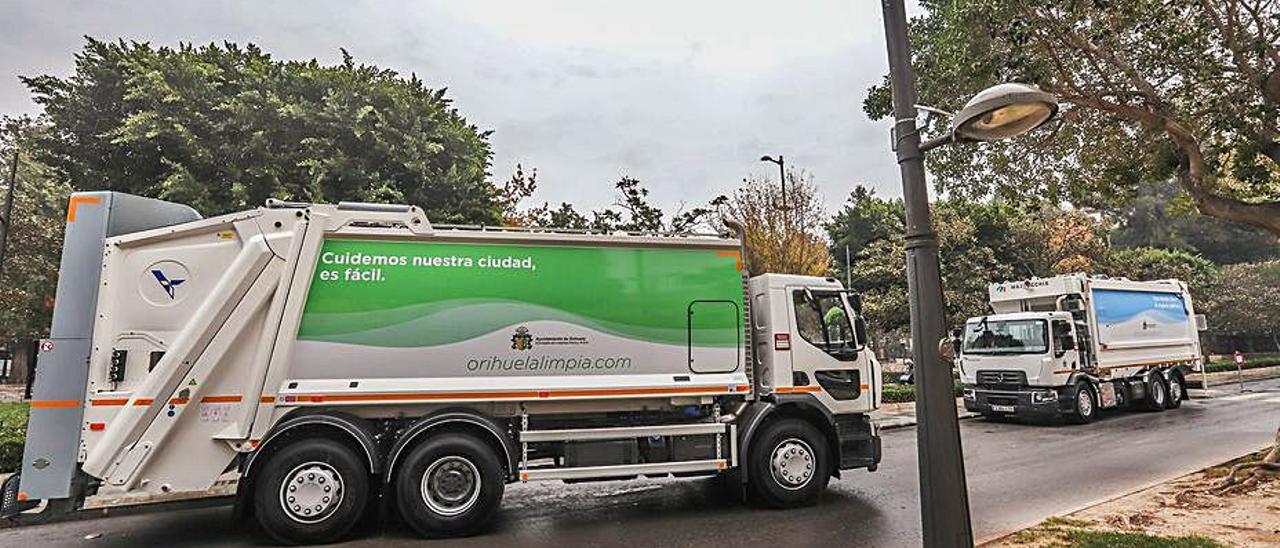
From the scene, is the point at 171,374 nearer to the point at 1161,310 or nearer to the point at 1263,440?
the point at 1263,440

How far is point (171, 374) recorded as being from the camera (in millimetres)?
6148

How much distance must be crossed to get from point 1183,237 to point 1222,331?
1347 cm

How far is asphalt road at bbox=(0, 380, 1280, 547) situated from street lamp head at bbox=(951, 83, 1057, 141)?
4.05 metres

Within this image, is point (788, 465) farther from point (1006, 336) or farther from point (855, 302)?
point (1006, 336)

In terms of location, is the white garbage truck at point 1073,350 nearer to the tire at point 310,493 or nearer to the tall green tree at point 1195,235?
the tire at point 310,493

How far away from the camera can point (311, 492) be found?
247 inches

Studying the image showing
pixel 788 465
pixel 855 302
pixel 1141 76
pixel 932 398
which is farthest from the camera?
pixel 1141 76

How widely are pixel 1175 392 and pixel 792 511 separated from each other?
1526 centimetres

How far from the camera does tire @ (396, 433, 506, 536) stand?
6.43 meters

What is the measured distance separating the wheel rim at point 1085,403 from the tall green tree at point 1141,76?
5.70 m

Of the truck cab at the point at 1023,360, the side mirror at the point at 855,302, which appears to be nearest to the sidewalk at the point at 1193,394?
the truck cab at the point at 1023,360

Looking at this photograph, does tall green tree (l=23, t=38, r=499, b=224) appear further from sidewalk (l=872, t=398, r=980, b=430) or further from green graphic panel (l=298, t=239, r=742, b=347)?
sidewalk (l=872, t=398, r=980, b=430)

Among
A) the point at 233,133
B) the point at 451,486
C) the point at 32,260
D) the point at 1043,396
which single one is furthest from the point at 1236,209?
the point at 32,260

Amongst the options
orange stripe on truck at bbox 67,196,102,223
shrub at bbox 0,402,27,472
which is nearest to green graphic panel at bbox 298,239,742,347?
orange stripe on truck at bbox 67,196,102,223
